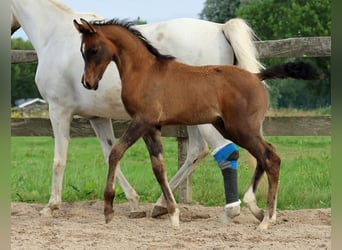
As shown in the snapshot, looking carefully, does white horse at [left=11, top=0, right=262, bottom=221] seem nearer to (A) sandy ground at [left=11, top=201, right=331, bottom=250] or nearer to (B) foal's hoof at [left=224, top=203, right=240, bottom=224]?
(A) sandy ground at [left=11, top=201, right=331, bottom=250]

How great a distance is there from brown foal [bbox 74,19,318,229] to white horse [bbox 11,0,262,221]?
59 cm

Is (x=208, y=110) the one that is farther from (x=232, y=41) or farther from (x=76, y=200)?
(x=76, y=200)

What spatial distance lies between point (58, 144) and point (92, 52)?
1456 mm

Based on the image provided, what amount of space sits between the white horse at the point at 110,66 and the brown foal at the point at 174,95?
588mm

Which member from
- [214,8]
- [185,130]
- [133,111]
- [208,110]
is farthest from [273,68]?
[214,8]

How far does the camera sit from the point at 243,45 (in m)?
4.69

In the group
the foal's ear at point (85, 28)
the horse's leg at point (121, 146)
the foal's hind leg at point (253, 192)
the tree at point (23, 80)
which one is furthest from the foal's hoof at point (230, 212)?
the tree at point (23, 80)

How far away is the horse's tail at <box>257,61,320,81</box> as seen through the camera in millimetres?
4055

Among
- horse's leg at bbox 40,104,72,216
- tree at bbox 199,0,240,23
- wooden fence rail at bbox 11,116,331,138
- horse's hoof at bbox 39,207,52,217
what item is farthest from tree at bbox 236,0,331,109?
horse's hoof at bbox 39,207,52,217

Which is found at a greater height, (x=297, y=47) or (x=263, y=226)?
(x=297, y=47)

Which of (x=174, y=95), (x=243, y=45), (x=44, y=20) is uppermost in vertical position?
(x=44, y=20)

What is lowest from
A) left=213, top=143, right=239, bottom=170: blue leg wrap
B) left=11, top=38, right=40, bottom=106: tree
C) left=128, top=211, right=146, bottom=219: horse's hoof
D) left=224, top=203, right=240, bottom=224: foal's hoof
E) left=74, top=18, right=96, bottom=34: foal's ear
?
left=11, top=38, right=40, bottom=106: tree

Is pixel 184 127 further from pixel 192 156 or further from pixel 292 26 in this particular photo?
pixel 292 26

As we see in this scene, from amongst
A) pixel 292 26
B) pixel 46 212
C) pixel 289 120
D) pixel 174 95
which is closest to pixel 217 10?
pixel 292 26
